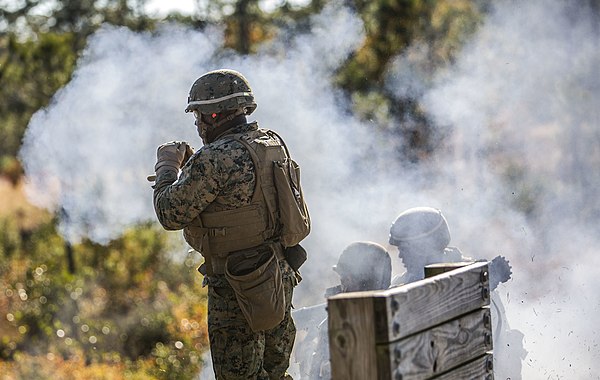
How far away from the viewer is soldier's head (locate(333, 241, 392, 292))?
235 inches

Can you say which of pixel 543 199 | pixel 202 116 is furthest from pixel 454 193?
pixel 202 116

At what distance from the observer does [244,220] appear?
4.61 meters

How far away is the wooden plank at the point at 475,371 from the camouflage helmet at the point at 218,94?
6.08 feet

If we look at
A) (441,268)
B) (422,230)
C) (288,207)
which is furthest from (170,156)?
(422,230)

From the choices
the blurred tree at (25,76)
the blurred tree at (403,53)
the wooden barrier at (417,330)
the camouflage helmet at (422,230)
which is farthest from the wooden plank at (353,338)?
the blurred tree at (25,76)

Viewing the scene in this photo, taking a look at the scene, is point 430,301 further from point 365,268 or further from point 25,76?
point 25,76

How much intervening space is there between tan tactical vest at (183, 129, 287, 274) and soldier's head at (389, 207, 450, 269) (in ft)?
6.44

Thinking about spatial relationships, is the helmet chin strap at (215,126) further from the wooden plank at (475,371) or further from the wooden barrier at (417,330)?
the wooden plank at (475,371)

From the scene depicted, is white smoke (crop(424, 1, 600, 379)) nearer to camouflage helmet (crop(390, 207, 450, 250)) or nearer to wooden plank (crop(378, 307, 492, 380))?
camouflage helmet (crop(390, 207, 450, 250))

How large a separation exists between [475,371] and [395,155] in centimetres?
673

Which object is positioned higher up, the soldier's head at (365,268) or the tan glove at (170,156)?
the tan glove at (170,156)

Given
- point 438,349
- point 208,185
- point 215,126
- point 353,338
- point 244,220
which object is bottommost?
point 438,349

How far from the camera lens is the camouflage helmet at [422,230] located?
6.38m

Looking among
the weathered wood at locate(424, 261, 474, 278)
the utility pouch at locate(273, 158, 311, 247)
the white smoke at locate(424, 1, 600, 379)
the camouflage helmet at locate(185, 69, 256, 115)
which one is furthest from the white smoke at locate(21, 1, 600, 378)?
the weathered wood at locate(424, 261, 474, 278)
